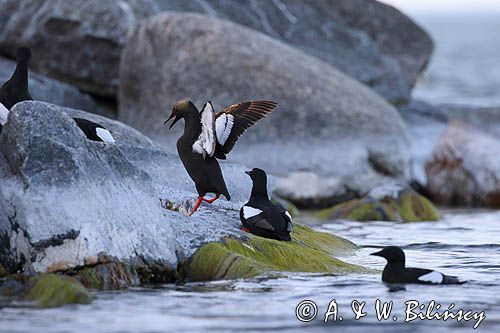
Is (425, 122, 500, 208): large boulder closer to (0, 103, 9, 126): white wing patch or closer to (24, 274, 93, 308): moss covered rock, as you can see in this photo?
(0, 103, 9, 126): white wing patch

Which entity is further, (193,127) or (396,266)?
(193,127)

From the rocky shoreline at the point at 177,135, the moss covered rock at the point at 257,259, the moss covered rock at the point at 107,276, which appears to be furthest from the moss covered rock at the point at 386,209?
the moss covered rock at the point at 107,276

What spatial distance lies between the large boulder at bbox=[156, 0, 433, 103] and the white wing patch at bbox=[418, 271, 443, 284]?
39.2ft

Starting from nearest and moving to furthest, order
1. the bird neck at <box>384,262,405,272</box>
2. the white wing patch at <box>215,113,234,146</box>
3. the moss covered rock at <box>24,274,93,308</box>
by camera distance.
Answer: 1. the moss covered rock at <box>24,274,93,308</box>
2. the bird neck at <box>384,262,405,272</box>
3. the white wing patch at <box>215,113,234,146</box>

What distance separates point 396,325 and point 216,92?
10036mm

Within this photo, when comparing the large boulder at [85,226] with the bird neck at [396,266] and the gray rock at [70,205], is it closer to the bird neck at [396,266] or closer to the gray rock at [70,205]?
the gray rock at [70,205]

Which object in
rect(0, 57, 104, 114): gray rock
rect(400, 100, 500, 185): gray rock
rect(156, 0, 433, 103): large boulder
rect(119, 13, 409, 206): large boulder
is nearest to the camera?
rect(119, 13, 409, 206): large boulder

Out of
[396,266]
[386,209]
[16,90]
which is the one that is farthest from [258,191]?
[386,209]

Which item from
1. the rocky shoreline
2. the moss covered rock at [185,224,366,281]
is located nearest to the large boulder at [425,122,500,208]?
the rocky shoreline

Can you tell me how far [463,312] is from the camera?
763 cm

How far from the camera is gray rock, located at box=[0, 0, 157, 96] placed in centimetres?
1866

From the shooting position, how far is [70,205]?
828 cm

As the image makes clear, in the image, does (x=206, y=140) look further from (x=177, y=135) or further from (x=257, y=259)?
(x=177, y=135)

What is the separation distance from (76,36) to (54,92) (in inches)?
75.4
